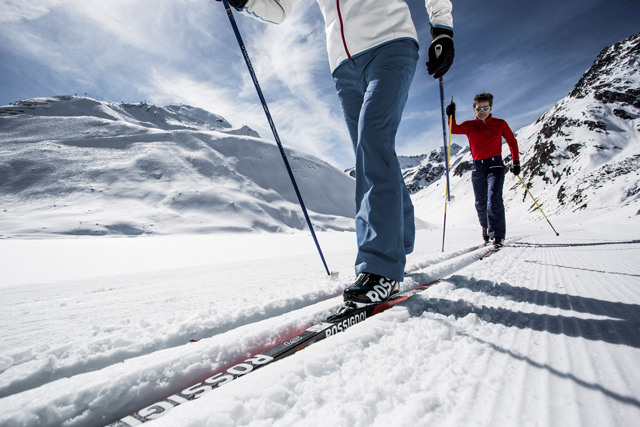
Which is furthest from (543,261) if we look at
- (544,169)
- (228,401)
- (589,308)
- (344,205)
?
(544,169)

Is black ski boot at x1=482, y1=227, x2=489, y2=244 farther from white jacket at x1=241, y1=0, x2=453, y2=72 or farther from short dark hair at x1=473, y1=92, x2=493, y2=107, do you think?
white jacket at x1=241, y1=0, x2=453, y2=72

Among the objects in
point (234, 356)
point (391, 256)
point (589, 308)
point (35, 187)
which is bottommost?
point (589, 308)

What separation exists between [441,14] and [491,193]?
3061mm

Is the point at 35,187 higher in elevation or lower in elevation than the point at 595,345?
higher

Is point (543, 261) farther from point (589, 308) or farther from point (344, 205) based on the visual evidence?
point (344, 205)

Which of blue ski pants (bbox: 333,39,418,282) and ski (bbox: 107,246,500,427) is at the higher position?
blue ski pants (bbox: 333,39,418,282)

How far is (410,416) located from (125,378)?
24.8 inches

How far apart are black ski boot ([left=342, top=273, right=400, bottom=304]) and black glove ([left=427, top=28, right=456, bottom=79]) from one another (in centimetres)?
133

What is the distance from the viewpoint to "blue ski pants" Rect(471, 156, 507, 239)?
397 centimetres

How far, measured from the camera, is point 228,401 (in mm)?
528

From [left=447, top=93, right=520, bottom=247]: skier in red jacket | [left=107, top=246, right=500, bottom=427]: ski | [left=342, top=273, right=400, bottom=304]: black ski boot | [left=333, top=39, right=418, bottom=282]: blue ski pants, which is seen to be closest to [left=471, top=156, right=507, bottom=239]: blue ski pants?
[left=447, top=93, right=520, bottom=247]: skier in red jacket

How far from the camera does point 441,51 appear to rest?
168 centimetres

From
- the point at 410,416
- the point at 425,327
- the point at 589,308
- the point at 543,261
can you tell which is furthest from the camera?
the point at 543,261

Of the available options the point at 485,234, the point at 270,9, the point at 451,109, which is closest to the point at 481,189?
the point at 485,234
